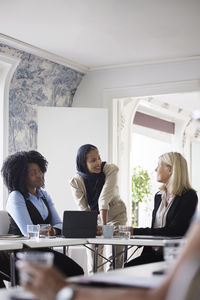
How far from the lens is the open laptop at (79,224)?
397cm

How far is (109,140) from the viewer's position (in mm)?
6746

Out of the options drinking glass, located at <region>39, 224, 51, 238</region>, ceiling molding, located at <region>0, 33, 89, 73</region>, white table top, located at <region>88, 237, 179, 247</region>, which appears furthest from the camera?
ceiling molding, located at <region>0, 33, 89, 73</region>

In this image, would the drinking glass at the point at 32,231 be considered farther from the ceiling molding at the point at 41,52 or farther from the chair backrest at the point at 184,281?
the chair backrest at the point at 184,281

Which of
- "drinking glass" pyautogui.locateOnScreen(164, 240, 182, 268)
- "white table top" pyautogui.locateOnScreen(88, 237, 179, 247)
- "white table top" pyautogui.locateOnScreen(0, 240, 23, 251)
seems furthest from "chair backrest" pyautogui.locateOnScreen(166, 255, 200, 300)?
"white table top" pyautogui.locateOnScreen(88, 237, 179, 247)

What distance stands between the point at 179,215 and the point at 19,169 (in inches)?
47.4

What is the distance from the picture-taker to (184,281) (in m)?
1.22

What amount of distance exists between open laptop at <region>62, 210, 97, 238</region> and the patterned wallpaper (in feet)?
7.15

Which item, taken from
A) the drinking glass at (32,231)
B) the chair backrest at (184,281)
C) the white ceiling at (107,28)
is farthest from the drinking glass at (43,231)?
the chair backrest at (184,281)

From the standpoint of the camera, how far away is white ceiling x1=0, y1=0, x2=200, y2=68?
4699 mm

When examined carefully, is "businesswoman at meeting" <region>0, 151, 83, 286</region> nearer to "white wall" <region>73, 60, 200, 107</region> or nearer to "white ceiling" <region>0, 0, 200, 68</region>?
"white ceiling" <region>0, 0, 200, 68</region>

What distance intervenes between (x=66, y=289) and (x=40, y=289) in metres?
0.06

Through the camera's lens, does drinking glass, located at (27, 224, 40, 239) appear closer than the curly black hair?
Yes

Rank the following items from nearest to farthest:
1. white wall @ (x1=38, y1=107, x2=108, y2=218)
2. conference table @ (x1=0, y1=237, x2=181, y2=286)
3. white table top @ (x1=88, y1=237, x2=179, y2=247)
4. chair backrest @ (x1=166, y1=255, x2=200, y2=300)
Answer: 1. chair backrest @ (x1=166, y1=255, x2=200, y2=300)
2. conference table @ (x1=0, y1=237, x2=181, y2=286)
3. white table top @ (x1=88, y1=237, x2=179, y2=247)
4. white wall @ (x1=38, y1=107, x2=108, y2=218)

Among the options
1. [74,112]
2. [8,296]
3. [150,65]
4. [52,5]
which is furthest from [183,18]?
[8,296]
